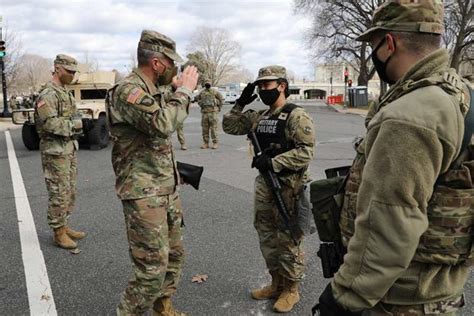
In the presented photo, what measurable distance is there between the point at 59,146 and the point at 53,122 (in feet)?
0.86

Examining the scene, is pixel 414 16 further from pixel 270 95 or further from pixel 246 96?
pixel 246 96

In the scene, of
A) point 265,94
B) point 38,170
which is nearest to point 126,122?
point 265,94

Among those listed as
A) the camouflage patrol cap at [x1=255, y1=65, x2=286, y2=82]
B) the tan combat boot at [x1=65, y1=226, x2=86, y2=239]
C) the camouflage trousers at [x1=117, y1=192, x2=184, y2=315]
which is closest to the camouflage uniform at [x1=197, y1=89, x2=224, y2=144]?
→ the tan combat boot at [x1=65, y1=226, x2=86, y2=239]

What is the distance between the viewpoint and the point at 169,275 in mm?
3039

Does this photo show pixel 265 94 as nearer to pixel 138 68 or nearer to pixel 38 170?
pixel 138 68

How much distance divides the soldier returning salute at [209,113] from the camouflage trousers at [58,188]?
6.83m

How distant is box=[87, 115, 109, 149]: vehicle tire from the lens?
11175mm

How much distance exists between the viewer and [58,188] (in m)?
4.50

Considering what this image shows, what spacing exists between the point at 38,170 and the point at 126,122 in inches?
272

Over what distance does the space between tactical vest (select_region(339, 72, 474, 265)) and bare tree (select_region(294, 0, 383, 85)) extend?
33.3 meters

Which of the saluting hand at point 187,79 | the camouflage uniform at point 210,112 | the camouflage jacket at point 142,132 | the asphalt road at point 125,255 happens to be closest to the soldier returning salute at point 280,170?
the asphalt road at point 125,255

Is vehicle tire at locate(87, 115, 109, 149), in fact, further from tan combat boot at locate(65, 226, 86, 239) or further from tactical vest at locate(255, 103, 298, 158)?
tactical vest at locate(255, 103, 298, 158)

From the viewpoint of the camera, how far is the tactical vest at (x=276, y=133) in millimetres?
Answer: 3197

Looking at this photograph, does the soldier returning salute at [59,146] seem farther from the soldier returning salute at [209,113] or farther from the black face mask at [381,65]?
the soldier returning salute at [209,113]
